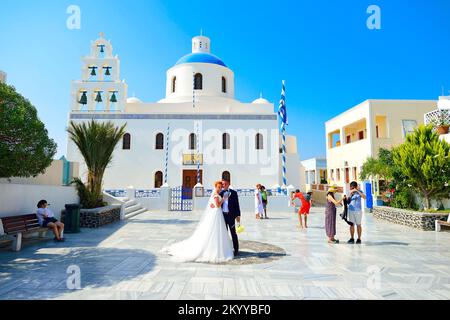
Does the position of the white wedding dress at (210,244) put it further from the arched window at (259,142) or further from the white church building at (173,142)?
the arched window at (259,142)

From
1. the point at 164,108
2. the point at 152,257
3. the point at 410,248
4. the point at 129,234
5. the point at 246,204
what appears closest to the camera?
the point at 152,257

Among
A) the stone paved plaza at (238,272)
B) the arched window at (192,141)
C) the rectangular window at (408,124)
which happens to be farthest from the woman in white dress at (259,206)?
the rectangular window at (408,124)

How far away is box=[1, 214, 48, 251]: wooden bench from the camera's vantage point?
235 inches

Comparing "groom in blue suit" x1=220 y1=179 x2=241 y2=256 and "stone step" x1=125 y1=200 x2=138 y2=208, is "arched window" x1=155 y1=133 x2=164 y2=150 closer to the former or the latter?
"stone step" x1=125 y1=200 x2=138 y2=208

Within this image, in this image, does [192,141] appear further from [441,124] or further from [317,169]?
[317,169]

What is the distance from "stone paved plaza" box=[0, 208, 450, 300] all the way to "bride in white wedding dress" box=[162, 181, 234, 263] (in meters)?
0.25

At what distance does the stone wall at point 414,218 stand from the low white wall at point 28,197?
12.1m

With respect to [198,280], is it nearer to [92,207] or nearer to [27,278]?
[27,278]

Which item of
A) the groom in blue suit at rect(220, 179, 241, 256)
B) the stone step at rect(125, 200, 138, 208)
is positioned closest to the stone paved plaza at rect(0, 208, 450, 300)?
the groom in blue suit at rect(220, 179, 241, 256)

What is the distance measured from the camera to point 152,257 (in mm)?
5652

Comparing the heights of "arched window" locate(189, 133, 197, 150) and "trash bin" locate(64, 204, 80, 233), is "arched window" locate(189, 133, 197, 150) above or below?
above

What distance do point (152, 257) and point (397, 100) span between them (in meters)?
19.0

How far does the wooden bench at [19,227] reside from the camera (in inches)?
235
